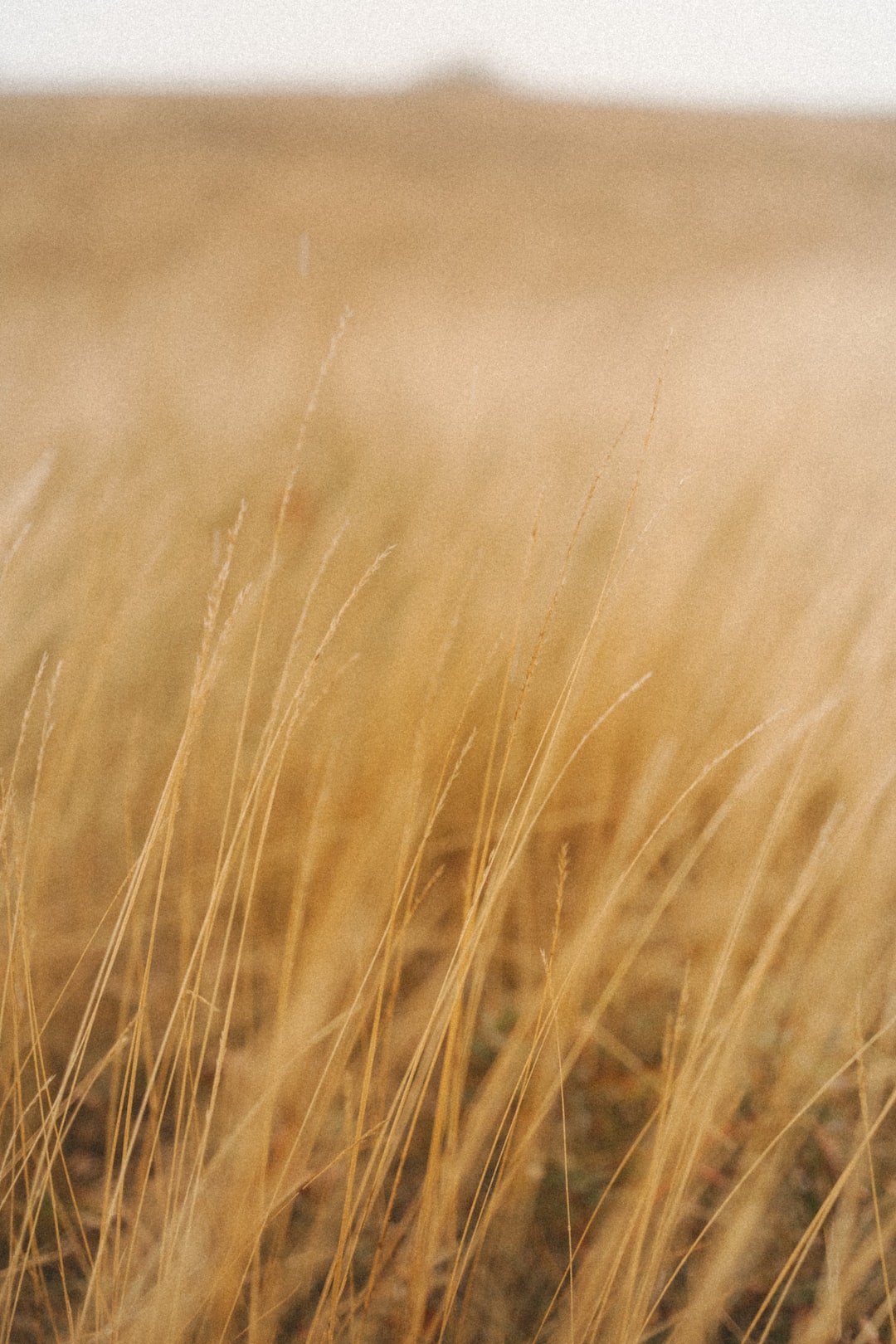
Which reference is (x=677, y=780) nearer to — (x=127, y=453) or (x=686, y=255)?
(x=127, y=453)

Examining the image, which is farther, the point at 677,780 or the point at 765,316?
the point at 765,316

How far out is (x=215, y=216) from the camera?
35.3ft

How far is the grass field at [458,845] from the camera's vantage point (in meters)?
0.55

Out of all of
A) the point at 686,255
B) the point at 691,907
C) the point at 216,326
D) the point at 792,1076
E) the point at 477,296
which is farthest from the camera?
the point at 686,255

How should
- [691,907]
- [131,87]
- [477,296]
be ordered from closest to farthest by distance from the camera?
[691,907]
[477,296]
[131,87]

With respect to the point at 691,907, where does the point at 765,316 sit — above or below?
above

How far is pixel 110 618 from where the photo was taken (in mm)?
1366

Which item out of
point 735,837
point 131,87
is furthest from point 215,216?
point 735,837

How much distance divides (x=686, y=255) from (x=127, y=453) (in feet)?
35.2

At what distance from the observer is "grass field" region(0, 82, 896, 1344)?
55 cm

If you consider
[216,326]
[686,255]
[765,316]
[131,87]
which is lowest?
[765,316]

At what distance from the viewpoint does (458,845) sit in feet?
3.56

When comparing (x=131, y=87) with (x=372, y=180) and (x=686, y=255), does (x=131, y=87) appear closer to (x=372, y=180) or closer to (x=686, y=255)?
(x=372, y=180)

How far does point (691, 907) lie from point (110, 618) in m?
1.04
